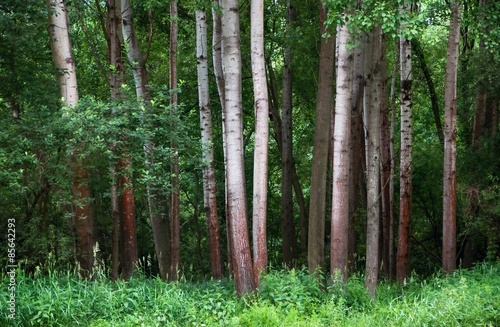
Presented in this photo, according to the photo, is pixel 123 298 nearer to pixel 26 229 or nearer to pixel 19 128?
pixel 19 128

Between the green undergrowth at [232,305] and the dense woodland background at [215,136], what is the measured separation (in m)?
0.76

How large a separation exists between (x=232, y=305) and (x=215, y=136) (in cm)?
1644

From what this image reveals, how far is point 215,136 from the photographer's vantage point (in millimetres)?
26547

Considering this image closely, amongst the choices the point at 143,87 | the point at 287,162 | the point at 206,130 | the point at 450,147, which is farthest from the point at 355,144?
the point at 143,87

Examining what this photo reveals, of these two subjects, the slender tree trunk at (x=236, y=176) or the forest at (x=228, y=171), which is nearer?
the forest at (x=228, y=171)

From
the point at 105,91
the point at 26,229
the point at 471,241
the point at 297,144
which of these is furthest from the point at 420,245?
the point at 26,229

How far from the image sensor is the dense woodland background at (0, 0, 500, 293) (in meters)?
11.5

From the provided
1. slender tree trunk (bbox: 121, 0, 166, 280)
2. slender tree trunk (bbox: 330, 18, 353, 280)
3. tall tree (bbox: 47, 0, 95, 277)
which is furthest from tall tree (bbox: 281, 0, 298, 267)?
slender tree trunk (bbox: 330, 18, 353, 280)

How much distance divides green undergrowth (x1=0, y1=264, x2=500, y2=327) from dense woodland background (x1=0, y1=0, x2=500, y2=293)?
2.50ft

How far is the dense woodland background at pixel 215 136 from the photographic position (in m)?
11.5

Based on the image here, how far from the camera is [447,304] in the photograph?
9.73 m

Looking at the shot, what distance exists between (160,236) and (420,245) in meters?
11.0

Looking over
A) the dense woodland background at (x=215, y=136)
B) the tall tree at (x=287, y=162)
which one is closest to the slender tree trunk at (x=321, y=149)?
the dense woodland background at (x=215, y=136)

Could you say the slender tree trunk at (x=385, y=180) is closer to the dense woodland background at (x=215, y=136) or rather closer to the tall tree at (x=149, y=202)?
the dense woodland background at (x=215, y=136)
